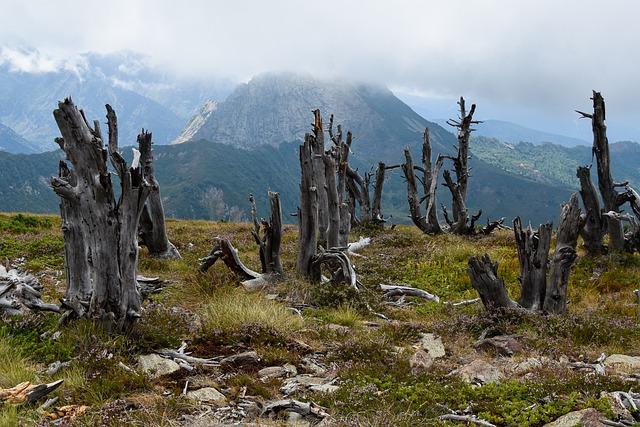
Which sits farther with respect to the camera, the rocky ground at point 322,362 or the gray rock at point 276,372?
the gray rock at point 276,372

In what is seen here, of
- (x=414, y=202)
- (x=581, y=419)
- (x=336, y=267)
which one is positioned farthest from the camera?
(x=414, y=202)

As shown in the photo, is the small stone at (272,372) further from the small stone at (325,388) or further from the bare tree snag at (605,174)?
the bare tree snag at (605,174)

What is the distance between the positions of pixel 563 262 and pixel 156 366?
8.98 metres

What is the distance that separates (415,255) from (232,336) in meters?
13.4

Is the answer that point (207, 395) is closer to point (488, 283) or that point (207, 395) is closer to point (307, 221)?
point (488, 283)

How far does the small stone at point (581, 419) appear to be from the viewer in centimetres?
537

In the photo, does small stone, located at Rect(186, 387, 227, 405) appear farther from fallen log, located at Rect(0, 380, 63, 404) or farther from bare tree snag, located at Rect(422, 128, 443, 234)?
bare tree snag, located at Rect(422, 128, 443, 234)

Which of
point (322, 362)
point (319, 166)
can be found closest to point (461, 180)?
point (319, 166)

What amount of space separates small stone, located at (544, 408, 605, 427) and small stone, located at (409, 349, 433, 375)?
222cm

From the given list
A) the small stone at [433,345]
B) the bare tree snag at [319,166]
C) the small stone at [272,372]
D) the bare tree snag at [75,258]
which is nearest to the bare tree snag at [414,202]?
the bare tree snag at [319,166]

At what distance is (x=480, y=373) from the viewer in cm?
767

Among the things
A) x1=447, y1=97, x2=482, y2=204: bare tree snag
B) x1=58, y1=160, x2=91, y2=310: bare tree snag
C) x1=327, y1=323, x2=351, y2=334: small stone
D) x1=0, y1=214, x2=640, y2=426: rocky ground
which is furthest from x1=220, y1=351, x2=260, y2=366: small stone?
x1=447, y1=97, x2=482, y2=204: bare tree snag

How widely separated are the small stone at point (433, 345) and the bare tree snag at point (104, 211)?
4.98m

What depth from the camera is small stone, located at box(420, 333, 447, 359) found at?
8.98 metres
